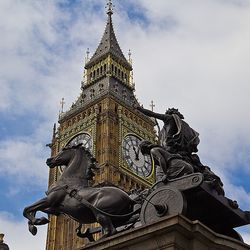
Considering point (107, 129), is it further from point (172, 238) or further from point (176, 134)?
point (172, 238)

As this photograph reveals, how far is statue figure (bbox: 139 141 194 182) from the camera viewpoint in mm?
12570

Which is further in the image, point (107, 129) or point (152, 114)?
point (107, 129)

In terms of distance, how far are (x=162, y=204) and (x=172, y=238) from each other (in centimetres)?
112

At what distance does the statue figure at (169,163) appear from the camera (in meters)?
12.6

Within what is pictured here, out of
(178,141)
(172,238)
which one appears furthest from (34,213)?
(172,238)

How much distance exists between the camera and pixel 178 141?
1370 cm

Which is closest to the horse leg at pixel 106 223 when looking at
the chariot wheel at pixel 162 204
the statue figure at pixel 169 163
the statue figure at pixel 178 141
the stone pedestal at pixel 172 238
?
the chariot wheel at pixel 162 204

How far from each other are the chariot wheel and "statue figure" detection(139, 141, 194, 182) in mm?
366

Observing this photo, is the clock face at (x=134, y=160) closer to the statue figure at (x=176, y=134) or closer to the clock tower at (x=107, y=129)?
the clock tower at (x=107, y=129)

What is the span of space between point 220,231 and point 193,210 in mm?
927

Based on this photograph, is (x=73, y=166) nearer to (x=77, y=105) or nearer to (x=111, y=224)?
(x=111, y=224)

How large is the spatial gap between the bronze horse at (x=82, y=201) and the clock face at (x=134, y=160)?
214ft

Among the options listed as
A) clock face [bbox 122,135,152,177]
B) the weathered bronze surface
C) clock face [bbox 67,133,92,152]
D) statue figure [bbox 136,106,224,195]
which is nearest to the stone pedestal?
the weathered bronze surface

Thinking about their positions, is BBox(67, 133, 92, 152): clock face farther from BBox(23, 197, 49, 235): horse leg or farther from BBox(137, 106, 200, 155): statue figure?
BBox(23, 197, 49, 235): horse leg
